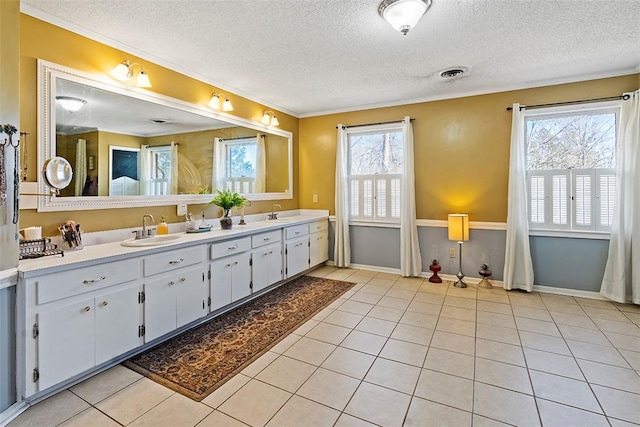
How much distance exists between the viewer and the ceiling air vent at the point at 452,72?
3.33m

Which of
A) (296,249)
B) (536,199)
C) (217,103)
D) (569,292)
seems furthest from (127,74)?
(569,292)

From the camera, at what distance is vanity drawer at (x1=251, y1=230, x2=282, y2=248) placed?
11.4 feet

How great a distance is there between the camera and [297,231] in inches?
168

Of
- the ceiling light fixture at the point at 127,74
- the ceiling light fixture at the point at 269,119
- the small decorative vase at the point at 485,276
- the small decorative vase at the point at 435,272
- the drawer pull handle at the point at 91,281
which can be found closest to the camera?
the drawer pull handle at the point at 91,281

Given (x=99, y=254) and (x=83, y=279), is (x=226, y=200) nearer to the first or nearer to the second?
(x=99, y=254)

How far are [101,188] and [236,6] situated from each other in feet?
5.79

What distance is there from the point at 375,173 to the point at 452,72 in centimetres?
174

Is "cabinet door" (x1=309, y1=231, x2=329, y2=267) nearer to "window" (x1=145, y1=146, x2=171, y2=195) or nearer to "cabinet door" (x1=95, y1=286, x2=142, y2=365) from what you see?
"window" (x1=145, y1=146, x2=171, y2=195)

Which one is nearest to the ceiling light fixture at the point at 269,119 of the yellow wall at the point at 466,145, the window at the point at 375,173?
the window at the point at 375,173

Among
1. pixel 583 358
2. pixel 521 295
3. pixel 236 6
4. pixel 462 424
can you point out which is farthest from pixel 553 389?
pixel 236 6

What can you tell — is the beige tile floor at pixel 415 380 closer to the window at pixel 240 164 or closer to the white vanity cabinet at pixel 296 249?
the white vanity cabinet at pixel 296 249

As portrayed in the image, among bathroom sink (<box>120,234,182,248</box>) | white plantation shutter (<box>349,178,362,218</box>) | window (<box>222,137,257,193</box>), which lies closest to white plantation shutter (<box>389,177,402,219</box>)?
white plantation shutter (<box>349,178,362,218</box>)

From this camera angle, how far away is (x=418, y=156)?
446cm

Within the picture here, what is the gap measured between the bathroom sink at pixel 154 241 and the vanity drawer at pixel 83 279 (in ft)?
0.72
